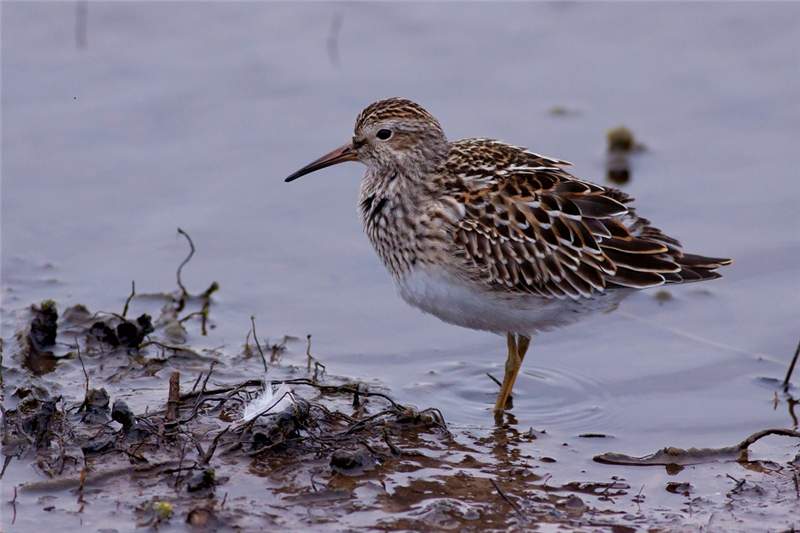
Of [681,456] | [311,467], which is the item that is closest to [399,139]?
[311,467]

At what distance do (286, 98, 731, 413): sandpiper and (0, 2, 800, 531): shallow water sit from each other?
75 centimetres

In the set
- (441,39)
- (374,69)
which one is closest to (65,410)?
(374,69)

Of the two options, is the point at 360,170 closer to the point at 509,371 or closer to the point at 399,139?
the point at 399,139

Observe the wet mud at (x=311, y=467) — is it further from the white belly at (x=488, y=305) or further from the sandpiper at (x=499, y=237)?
the sandpiper at (x=499, y=237)

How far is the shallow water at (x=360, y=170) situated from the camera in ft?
24.3

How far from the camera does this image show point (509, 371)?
7188 millimetres

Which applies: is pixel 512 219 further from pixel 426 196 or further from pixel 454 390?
pixel 454 390

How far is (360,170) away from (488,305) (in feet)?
12.1

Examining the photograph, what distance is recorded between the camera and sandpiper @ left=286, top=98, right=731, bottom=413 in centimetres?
677

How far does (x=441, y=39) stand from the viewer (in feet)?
→ 38.4

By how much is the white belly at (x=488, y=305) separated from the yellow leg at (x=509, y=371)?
17 centimetres

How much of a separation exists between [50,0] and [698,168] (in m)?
7.46

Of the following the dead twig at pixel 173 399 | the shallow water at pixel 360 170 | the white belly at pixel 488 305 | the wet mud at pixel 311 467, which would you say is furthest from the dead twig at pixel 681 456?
the dead twig at pixel 173 399

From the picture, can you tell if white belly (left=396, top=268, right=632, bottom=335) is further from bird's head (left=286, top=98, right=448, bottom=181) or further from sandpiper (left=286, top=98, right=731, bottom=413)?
bird's head (left=286, top=98, right=448, bottom=181)
